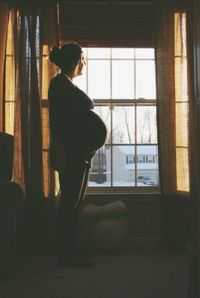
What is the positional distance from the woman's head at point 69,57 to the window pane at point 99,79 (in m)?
0.88

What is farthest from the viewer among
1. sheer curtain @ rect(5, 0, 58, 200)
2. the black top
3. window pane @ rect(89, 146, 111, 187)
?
window pane @ rect(89, 146, 111, 187)

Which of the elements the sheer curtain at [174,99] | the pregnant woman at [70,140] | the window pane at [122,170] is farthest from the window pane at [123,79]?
the pregnant woman at [70,140]

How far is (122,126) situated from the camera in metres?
3.43

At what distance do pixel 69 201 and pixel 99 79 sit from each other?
1.35 metres

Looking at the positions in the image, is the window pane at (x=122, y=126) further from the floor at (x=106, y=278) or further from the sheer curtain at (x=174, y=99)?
the floor at (x=106, y=278)

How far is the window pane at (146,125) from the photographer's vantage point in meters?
3.42

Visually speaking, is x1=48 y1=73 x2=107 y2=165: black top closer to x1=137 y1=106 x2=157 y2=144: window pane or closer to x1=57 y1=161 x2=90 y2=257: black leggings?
x1=57 y1=161 x2=90 y2=257: black leggings

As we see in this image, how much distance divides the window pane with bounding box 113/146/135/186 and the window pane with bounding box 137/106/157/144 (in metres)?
0.18

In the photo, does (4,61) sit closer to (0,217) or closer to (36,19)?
(36,19)

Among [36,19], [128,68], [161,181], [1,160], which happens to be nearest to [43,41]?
[36,19]

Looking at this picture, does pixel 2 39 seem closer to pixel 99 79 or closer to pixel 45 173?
pixel 99 79

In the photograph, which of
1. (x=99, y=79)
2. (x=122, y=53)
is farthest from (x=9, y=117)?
(x=122, y=53)

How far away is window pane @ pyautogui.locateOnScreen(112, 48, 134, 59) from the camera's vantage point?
3.45m

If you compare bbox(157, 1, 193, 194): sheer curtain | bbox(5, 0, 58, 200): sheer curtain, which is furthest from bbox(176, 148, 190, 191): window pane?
bbox(5, 0, 58, 200): sheer curtain
